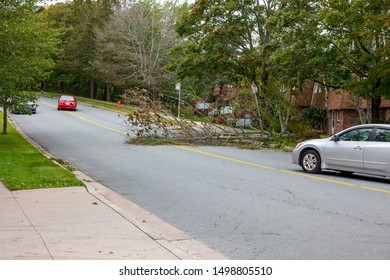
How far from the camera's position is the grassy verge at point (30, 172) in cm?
1209

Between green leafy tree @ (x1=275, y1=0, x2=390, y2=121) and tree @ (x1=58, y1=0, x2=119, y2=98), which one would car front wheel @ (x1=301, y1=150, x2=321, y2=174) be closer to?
green leafy tree @ (x1=275, y1=0, x2=390, y2=121)

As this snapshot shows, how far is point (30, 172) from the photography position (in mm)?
13836

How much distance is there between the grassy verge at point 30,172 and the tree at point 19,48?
3.68 meters

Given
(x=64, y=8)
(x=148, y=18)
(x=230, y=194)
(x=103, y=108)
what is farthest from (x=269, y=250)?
(x=64, y=8)

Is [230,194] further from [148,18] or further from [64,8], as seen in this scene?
[64,8]

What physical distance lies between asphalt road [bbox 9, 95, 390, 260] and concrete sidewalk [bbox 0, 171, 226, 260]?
16.0 inches

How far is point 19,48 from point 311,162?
1254 cm

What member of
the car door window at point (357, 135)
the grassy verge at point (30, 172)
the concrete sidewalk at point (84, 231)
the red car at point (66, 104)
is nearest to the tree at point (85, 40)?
the red car at point (66, 104)

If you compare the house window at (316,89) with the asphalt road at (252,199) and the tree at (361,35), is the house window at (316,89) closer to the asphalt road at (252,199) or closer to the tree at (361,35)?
the tree at (361,35)

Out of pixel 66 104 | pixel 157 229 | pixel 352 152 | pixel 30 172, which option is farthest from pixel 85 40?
pixel 157 229

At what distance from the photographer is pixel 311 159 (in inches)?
593

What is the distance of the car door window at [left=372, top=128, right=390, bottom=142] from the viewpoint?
1331 centimetres

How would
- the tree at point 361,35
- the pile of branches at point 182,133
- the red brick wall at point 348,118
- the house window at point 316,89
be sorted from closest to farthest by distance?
1. the tree at point 361,35
2. the pile of branches at point 182,133
3. the red brick wall at point 348,118
4. the house window at point 316,89

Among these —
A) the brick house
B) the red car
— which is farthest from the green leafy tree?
the red car
